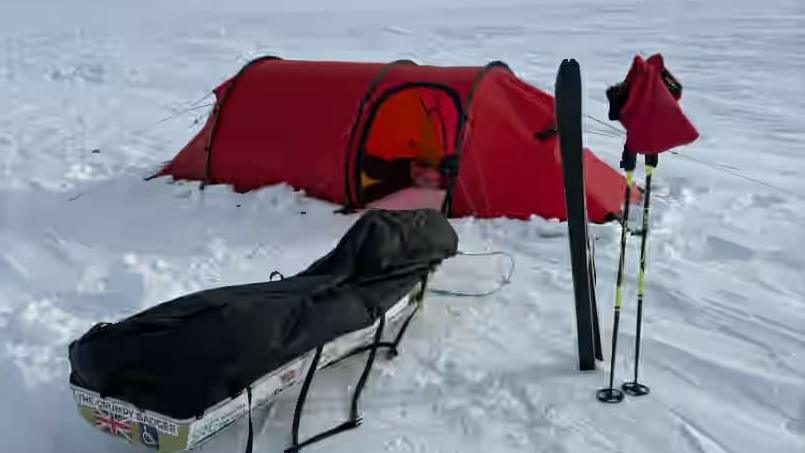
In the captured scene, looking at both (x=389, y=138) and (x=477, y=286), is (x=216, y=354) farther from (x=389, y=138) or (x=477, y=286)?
(x=389, y=138)

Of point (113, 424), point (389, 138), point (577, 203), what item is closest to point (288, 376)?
point (113, 424)

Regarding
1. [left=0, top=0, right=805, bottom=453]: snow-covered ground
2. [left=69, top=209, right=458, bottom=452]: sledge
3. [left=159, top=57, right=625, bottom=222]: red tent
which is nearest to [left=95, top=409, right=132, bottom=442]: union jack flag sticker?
[left=69, top=209, right=458, bottom=452]: sledge

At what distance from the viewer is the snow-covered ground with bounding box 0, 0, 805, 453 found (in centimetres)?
312

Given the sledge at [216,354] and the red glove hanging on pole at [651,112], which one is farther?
the red glove hanging on pole at [651,112]

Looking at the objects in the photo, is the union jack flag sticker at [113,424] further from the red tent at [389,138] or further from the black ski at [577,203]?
the red tent at [389,138]

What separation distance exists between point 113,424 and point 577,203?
6.78ft

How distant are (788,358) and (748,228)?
199cm

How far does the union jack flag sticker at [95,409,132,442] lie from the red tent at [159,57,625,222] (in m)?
3.34

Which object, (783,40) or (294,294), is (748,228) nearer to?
(294,294)

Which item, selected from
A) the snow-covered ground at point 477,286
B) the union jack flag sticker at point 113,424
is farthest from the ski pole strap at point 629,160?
the union jack flag sticker at point 113,424

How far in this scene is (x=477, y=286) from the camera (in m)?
4.52

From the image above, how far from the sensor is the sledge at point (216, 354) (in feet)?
8.80

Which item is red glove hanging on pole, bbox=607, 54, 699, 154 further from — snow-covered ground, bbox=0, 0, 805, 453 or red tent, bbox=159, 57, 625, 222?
red tent, bbox=159, 57, 625, 222

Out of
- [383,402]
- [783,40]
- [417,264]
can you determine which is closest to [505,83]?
[417,264]
